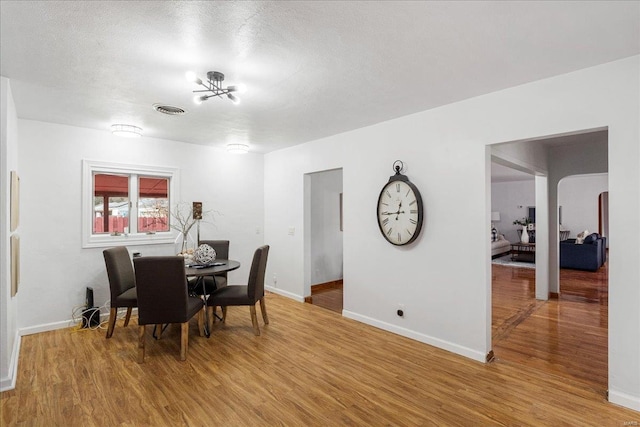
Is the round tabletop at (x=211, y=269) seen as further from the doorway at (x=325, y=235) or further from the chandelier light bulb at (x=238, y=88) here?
the doorway at (x=325, y=235)

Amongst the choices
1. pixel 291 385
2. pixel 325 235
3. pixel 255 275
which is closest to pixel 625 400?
pixel 291 385

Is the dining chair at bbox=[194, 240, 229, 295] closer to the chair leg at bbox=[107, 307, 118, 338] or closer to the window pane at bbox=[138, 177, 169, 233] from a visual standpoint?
the window pane at bbox=[138, 177, 169, 233]

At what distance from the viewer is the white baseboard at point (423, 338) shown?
9.83ft

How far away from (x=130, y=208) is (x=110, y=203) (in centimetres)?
25

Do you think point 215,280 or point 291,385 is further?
point 215,280

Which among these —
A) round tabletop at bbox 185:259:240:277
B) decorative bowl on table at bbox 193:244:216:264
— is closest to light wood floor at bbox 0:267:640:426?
round tabletop at bbox 185:259:240:277

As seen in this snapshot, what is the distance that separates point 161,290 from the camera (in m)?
2.96

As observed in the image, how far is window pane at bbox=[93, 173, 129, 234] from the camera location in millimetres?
4277

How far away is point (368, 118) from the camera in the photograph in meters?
3.70

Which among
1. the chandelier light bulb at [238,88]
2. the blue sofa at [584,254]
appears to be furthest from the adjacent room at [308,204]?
the blue sofa at [584,254]

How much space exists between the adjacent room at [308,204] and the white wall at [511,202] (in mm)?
6363

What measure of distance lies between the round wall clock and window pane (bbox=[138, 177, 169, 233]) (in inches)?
129

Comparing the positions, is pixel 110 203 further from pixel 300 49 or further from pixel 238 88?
pixel 300 49

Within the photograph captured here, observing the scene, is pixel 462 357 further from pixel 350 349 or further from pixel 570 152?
pixel 570 152
